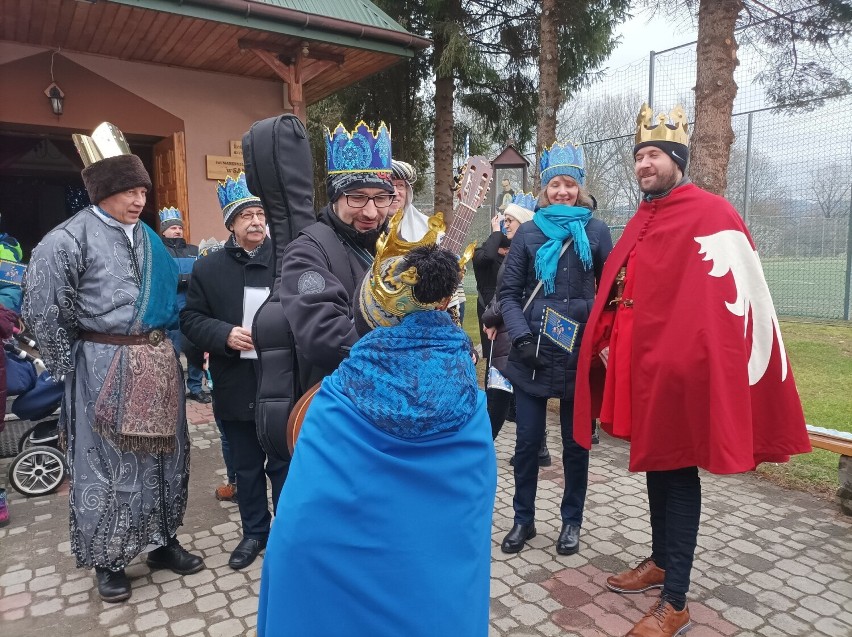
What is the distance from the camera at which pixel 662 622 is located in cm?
275

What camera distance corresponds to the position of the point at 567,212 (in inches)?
138

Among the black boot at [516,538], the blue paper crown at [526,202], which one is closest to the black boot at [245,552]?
the black boot at [516,538]

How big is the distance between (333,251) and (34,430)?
148 inches

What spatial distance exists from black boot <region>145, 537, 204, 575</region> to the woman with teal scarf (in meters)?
1.77

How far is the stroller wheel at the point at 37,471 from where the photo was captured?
14.6ft

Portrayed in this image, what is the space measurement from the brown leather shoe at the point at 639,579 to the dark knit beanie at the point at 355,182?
232 centimetres

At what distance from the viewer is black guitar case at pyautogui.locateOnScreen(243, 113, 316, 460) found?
8.05 ft

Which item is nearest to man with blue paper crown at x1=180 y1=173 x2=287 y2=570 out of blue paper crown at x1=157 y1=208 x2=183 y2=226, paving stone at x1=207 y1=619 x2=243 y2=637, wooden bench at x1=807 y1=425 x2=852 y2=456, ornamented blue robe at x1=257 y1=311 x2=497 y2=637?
paving stone at x1=207 y1=619 x2=243 y2=637

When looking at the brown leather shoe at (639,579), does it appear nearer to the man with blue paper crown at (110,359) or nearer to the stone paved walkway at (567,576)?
the stone paved walkway at (567,576)

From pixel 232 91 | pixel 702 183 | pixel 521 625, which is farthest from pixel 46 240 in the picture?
pixel 232 91

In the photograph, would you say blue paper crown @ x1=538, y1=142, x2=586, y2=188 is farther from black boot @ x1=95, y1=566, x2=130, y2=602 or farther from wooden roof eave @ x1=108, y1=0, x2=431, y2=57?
wooden roof eave @ x1=108, y1=0, x2=431, y2=57

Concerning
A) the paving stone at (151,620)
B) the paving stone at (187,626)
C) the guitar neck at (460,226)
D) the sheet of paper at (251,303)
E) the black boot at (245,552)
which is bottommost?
the paving stone at (151,620)

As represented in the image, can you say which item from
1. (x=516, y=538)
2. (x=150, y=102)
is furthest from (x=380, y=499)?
(x=150, y=102)

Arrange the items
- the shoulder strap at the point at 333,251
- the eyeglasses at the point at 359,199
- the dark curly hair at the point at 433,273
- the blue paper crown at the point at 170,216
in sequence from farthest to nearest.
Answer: the blue paper crown at the point at 170,216 < the eyeglasses at the point at 359,199 < the shoulder strap at the point at 333,251 < the dark curly hair at the point at 433,273
